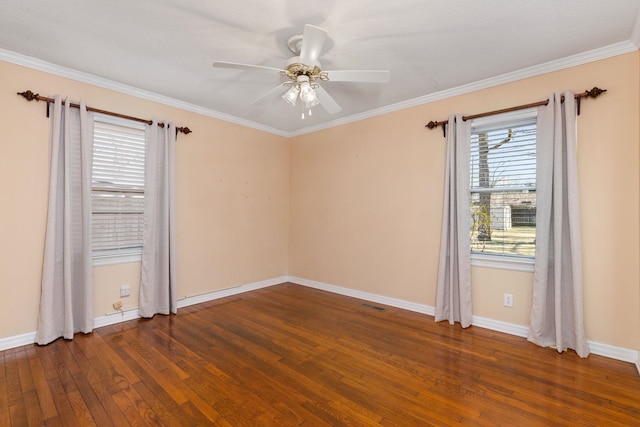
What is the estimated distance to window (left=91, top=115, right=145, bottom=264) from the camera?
10.7ft

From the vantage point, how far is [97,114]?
3.20m

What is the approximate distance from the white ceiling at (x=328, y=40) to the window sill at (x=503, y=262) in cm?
182

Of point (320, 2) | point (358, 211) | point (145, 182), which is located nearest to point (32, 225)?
point (145, 182)

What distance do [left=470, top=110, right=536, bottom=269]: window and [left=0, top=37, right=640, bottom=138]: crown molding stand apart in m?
0.38

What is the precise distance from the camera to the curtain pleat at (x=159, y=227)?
11.5ft

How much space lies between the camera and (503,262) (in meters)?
3.13

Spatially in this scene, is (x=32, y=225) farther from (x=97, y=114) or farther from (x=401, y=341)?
(x=401, y=341)

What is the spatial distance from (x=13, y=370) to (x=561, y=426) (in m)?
3.81

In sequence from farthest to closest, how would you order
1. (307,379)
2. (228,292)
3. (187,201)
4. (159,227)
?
(228,292) → (187,201) → (159,227) → (307,379)

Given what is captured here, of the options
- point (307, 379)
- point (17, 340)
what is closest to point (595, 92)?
point (307, 379)

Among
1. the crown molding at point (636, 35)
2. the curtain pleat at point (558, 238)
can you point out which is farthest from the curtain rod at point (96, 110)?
the crown molding at point (636, 35)

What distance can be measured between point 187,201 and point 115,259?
105cm

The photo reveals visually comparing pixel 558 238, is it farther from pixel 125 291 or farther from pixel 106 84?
pixel 106 84

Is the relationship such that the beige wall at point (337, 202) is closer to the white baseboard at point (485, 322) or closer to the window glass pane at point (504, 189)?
the white baseboard at point (485, 322)
